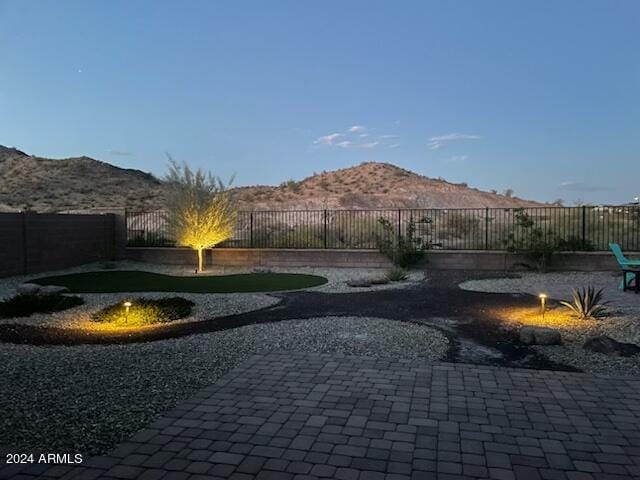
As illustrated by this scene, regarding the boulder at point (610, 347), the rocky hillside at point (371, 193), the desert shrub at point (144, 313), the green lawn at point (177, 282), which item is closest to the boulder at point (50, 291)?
the green lawn at point (177, 282)

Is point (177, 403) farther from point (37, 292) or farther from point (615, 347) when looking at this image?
point (37, 292)

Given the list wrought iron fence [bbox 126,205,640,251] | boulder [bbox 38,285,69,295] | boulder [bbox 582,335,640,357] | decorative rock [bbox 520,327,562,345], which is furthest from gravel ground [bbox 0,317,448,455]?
wrought iron fence [bbox 126,205,640,251]

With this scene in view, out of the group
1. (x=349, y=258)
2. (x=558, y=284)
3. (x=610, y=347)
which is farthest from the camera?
(x=349, y=258)

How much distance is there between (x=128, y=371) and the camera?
565 cm

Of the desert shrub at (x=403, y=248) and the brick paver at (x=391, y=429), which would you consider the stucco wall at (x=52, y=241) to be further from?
the brick paver at (x=391, y=429)

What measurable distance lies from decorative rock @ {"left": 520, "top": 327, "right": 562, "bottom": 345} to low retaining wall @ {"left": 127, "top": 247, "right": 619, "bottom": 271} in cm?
1035

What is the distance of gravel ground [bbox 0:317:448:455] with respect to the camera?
4.06 meters

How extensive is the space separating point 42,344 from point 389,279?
9538 millimetres

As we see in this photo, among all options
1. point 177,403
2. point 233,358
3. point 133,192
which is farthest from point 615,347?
point 133,192

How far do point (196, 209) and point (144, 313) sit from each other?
10097 mm

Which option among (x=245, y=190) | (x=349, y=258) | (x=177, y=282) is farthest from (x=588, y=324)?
(x=245, y=190)

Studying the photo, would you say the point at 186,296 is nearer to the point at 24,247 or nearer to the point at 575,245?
the point at 24,247

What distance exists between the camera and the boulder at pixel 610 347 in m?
6.28

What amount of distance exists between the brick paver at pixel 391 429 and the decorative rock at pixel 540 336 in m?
1.42
